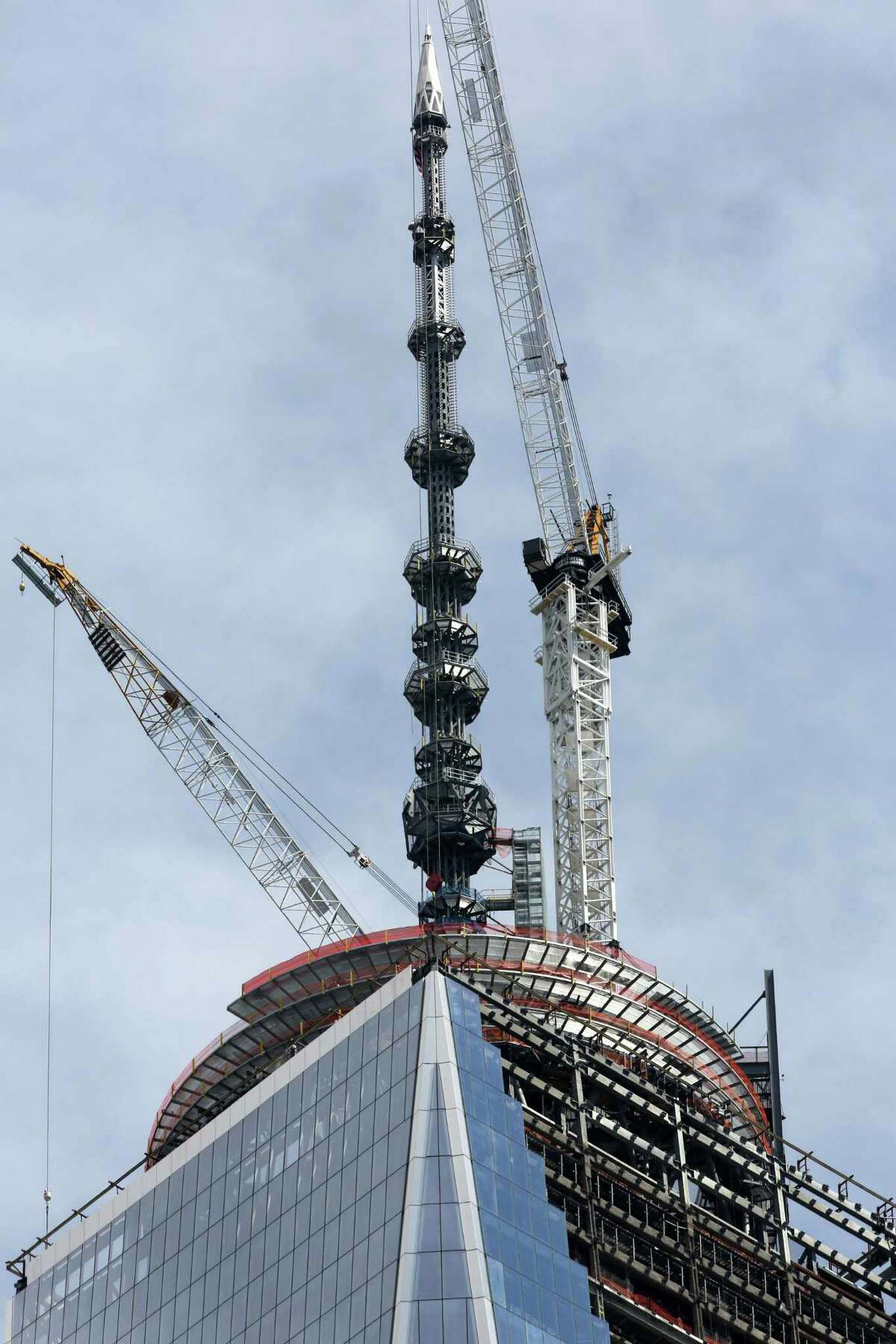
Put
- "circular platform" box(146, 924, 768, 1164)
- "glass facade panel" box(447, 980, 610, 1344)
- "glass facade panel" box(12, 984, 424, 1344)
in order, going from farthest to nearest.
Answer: "circular platform" box(146, 924, 768, 1164), "glass facade panel" box(12, 984, 424, 1344), "glass facade panel" box(447, 980, 610, 1344)

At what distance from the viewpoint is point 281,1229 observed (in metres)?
131

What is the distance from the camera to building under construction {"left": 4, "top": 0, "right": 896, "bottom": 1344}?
122938 mm

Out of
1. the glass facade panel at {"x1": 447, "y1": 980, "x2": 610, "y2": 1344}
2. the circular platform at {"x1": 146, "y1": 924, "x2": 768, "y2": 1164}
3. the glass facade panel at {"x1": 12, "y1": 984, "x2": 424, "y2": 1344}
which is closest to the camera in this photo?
the glass facade panel at {"x1": 447, "y1": 980, "x2": 610, "y2": 1344}

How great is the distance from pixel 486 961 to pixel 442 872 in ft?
77.0

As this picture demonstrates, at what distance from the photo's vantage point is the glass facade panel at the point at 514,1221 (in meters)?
121

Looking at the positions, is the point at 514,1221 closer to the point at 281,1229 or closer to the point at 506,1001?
the point at 281,1229

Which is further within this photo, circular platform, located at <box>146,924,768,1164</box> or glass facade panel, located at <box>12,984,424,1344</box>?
circular platform, located at <box>146,924,768,1164</box>

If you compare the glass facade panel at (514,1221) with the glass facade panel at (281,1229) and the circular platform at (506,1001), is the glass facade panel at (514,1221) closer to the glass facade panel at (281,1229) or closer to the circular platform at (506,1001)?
the glass facade panel at (281,1229)

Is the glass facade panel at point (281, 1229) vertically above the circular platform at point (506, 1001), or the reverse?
the circular platform at point (506, 1001)

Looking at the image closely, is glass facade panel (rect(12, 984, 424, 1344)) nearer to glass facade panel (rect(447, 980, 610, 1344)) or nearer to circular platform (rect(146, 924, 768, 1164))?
glass facade panel (rect(447, 980, 610, 1344))

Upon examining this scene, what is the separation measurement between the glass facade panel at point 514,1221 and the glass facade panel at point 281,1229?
2751 millimetres

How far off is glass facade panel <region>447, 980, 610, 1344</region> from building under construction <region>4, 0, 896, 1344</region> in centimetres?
15

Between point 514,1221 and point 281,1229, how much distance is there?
527 inches

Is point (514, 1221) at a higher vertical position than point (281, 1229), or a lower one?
lower
